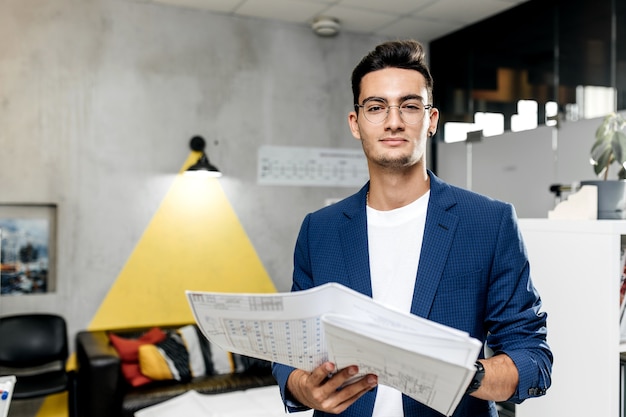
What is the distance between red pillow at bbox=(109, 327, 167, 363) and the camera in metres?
3.79

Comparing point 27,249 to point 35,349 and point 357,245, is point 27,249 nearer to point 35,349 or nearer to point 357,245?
point 35,349

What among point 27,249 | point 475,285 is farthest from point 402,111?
point 27,249

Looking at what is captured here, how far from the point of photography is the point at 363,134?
1418mm

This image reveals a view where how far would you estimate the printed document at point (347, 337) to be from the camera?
89 centimetres

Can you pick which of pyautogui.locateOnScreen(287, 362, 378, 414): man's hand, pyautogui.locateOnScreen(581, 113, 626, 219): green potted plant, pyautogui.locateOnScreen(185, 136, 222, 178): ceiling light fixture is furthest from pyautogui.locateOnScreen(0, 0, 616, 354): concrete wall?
pyautogui.locateOnScreen(287, 362, 378, 414): man's hand

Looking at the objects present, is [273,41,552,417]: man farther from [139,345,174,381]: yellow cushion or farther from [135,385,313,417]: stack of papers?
[139,345,174,381]: yellow cushion

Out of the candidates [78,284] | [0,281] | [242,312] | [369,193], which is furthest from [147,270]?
[242,312]

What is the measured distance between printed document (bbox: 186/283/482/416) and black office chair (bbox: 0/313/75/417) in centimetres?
288

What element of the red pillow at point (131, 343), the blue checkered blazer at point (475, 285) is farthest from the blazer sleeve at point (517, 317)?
the red pillow at point (131, 343)

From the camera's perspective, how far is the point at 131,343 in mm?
3846

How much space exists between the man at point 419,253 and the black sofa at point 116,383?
2.40 m

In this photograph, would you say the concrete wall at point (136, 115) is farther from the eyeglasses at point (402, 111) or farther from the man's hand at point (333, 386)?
the man's hand at point (333, 386)

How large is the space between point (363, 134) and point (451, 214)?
28 cm

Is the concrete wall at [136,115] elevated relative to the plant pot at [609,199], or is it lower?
elevated
